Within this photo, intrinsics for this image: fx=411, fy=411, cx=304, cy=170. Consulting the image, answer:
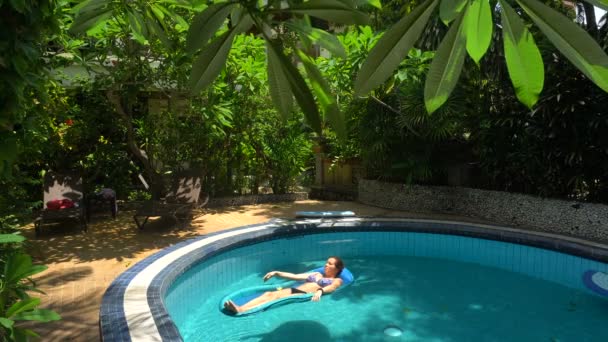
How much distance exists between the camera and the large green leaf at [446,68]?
1.98ft

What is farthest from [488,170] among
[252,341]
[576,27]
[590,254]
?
[576,27]

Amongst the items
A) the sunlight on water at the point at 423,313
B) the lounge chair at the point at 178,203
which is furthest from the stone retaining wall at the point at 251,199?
the sunlight on water at the point at 423,313

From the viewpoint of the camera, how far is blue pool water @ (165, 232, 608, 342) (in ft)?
17.3

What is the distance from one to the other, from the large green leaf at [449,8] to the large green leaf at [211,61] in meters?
0.40

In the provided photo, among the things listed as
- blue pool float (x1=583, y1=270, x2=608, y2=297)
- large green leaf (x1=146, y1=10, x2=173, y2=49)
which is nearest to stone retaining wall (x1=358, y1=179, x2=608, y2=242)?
blue pool float (x1=583, y1=270, x2=608, y2=297)

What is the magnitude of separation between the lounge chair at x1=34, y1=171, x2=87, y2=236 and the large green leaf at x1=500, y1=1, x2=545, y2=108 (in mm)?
8292

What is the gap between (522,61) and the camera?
586mm

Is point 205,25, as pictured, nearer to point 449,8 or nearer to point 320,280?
point 449,8

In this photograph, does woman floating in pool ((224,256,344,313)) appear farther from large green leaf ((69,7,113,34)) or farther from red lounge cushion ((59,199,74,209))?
large green leaf ((69,7,113,34))

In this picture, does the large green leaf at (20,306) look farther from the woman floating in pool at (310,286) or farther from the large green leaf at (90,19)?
the woman floating in pool at (310,286)

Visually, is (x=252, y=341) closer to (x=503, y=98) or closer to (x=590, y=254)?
(x=590, y=254)

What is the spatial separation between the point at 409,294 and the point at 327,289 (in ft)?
4.45

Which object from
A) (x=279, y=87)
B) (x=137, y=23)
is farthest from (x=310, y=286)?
(x=279, y=87)

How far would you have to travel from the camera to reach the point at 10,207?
4910 millimetres
